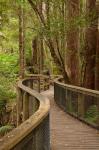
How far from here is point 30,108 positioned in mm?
9914

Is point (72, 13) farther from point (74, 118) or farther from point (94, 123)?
point (94, 123)

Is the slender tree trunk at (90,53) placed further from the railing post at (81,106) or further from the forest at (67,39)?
the railing post at (81,106)

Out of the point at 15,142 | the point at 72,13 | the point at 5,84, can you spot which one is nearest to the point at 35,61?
the point at 5,84

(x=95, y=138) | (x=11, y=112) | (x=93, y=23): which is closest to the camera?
(x=95, y=138)

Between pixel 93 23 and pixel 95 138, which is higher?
pixel 93 23

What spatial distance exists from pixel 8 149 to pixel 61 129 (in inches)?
278

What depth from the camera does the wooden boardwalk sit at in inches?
343

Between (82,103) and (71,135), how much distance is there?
237 centimetres

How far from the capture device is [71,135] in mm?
9969

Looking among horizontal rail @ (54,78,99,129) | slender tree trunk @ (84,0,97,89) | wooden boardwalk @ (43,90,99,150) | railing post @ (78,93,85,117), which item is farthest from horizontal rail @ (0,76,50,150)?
slender tree trunk @ (84,0,97,89)

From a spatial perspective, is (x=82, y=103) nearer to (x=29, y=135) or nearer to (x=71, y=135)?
(x=71, y=135)

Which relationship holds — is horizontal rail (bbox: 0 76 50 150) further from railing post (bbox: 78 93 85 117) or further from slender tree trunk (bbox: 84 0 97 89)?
slender tree trunk (bbox: 84 0 97 89)

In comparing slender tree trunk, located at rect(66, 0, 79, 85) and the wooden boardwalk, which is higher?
slender tree trunk, located at rect(66, 0, 79, 85)

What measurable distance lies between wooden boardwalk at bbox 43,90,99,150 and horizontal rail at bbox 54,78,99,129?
0.21 meters
